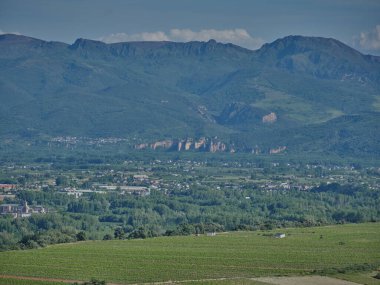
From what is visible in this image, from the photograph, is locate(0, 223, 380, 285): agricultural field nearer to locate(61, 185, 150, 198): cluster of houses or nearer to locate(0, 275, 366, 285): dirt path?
locate(0, 275, 366, 285): dirt path

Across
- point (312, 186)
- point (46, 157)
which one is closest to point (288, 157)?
point (46, 157)

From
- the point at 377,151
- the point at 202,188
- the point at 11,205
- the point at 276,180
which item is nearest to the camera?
the point at 11,205

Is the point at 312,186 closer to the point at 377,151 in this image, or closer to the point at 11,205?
the point at 11,205

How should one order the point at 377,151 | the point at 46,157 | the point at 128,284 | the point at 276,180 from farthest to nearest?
the point at 377,151 → the point at 46,157 → the point at 276,180 → the point at 128,284

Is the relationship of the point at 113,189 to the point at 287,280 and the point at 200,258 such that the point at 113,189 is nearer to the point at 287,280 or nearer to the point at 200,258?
the point at 200,258

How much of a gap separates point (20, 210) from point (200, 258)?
138ft

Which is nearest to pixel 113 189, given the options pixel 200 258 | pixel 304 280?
pixel 200 258

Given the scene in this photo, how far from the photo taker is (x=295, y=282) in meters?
56.1

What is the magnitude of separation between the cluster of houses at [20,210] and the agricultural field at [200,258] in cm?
2545

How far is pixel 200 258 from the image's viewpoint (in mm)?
65500

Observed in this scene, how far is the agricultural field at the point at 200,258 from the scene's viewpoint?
193ft

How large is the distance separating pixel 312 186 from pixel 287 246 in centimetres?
6583

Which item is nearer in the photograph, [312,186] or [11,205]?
[11,205]

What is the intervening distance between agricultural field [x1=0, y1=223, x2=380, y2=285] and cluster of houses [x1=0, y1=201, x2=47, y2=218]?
1002 inches
